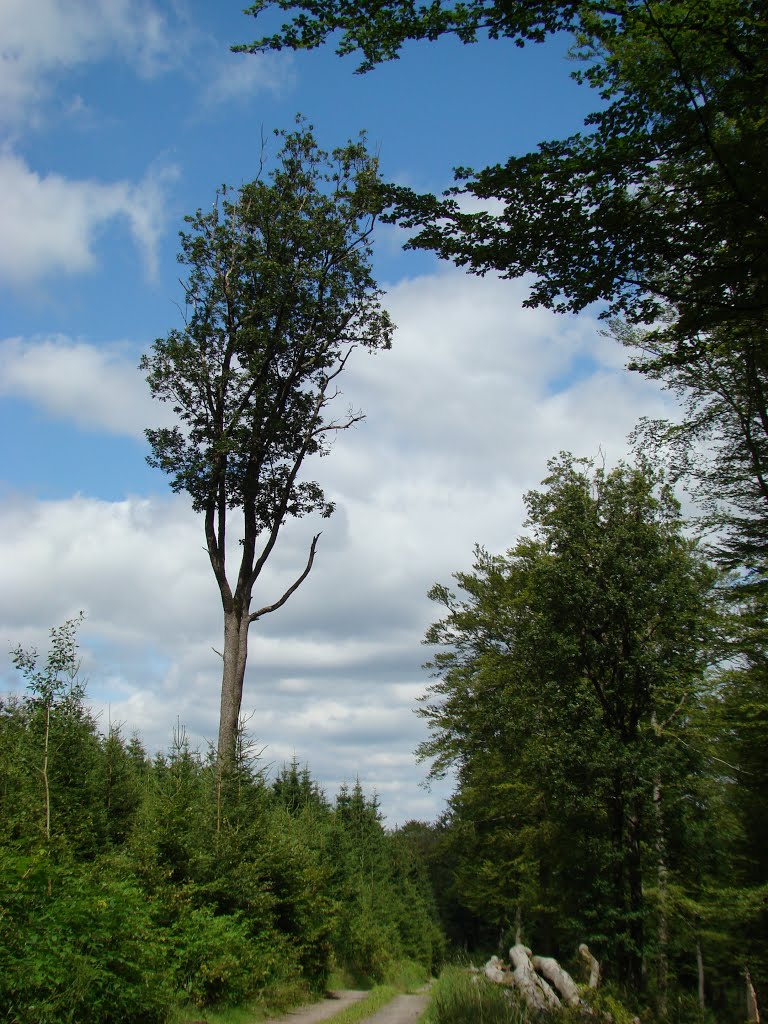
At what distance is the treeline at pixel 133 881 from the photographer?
7.19 metres

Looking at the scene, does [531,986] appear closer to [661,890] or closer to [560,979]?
[560,979]

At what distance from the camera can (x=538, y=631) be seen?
17.9m

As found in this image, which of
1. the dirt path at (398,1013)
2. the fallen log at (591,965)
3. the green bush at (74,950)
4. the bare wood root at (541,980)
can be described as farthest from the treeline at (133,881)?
the fallen log at (591,965)

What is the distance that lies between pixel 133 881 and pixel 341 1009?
780cm

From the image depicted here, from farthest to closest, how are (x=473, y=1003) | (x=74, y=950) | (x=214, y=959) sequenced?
(x=214, y=959)
(x=473, y=1003)
(x=74, y=950)

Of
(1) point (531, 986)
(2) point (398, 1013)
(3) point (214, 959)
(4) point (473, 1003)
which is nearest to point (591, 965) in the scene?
(1) point (531, 986)

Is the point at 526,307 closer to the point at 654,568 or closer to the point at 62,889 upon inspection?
the point at 62,889

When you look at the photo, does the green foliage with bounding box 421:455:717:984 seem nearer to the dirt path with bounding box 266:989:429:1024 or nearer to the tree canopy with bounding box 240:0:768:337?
the dirt path with bounding box 266:989:429:1024

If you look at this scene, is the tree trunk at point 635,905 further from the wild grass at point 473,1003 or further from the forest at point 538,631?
the wild grass at point 473,1003

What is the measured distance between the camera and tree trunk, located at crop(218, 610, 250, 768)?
49.4 ft

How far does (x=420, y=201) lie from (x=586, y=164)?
1.31 meters

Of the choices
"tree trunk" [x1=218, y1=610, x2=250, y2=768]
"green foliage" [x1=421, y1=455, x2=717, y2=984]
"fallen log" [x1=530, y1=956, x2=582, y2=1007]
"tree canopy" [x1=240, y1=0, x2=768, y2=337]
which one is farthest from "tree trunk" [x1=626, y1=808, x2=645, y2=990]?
"tree canopy" [x1=240, y1=0, x2=768, y2=337]

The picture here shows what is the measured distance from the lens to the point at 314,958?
18.9m

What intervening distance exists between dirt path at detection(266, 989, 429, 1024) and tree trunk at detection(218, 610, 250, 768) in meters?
4.73
